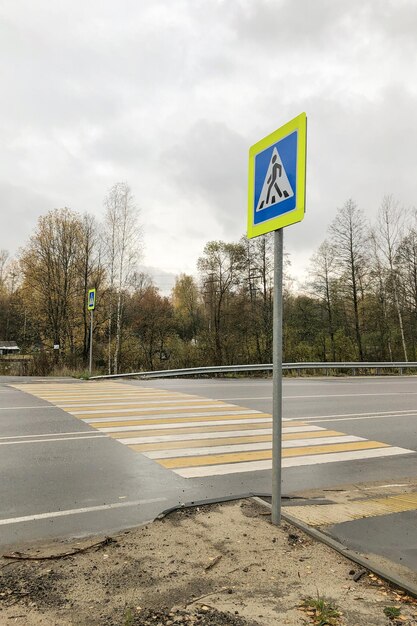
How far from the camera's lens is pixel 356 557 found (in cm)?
344

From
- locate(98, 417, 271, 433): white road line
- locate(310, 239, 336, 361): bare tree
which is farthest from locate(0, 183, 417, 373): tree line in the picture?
locate(98, 417, 271, 433): white road line

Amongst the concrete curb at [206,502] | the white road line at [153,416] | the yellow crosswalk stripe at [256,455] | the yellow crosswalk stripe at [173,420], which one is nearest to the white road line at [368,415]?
the yellow crosswalk stripe at [173,420]

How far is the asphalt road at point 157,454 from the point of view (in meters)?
4.85

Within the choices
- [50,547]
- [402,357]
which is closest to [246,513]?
[50,547]

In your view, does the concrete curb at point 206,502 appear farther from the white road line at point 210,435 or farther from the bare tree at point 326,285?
the bare tree at point 326,285

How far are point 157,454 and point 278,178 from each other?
4.66 meters

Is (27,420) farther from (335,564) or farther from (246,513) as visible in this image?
(335,564)

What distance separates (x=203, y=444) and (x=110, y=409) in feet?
13.7

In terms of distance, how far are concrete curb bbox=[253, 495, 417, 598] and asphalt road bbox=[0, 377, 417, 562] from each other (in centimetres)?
110

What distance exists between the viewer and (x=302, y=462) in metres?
6.86

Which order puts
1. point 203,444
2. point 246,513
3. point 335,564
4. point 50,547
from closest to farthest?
point 335,564 < point 50,547 < point 246,513 < point 203,444

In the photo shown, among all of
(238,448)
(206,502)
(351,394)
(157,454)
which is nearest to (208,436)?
(238,448)

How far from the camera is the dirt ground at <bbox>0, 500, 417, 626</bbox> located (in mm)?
2688

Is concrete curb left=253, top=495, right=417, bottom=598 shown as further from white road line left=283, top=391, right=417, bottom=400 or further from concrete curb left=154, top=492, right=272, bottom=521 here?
white road line left=283, top=391, right=417, bottom=400
